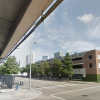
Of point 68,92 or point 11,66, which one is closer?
point 68,92

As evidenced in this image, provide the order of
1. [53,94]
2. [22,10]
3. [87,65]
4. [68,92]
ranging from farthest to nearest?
[87,65]
[68,92]
[53,94]
[22,10]

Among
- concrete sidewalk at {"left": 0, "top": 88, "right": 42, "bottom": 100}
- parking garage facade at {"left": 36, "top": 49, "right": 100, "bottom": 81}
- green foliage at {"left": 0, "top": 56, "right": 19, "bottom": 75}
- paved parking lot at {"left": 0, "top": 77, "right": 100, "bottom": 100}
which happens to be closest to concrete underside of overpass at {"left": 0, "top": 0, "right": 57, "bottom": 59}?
concrete sidewalk at {"left": 0, "top": 88, "right": 42, "bottom": 100}

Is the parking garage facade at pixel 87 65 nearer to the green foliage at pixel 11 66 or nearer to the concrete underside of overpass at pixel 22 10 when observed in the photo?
the green foliage at pixel 11 66

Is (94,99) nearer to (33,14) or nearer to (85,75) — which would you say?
(33,14)

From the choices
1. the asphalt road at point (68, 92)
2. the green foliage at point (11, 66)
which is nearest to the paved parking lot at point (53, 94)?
the asphalt road at point (68, 92)

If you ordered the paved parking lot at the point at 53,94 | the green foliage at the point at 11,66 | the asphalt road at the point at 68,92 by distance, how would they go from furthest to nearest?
1. the green foliage at the point at 11,66
2. the asphalt road at the point at 68,92
3. the paved parking lot at the point at 53,94

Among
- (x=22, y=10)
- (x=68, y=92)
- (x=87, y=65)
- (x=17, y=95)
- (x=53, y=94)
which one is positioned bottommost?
(x=68, y=92)

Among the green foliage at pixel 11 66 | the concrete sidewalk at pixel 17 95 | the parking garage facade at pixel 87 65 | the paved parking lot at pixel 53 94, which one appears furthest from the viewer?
the parking garage facade at pixel 87 65

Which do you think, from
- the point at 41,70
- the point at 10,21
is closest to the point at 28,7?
the point at 10,21

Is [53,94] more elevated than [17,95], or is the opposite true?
[17,95]

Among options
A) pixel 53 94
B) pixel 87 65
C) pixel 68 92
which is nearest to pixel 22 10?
pixel 53 94

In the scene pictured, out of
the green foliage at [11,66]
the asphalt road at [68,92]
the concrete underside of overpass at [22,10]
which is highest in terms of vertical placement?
the concrete underside of overpass at [22,10]

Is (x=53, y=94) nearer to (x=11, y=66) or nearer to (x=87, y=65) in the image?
(x=11, y=66)

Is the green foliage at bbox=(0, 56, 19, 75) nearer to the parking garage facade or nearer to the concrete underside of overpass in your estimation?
the parking garage facade
